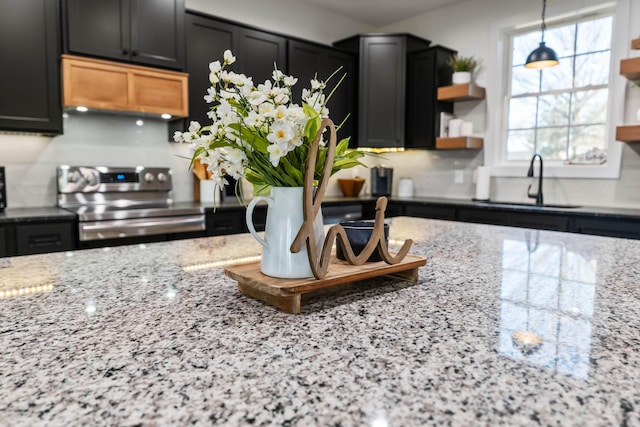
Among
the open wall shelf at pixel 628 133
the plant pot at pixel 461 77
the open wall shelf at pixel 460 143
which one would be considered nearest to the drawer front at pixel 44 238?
the open wall shelf at pixel 460 143

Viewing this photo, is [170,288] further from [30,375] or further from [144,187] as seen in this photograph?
[144,187]

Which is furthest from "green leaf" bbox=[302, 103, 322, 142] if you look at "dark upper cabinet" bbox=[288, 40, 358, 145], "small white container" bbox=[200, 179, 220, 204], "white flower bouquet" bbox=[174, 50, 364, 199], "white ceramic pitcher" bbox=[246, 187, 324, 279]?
"dark upper cabinet" bbox=[288, 40, 358, 145]

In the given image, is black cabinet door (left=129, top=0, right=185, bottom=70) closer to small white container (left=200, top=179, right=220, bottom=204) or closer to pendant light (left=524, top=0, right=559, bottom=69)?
small white container (left=200, top=179, right=220, bottom=204)

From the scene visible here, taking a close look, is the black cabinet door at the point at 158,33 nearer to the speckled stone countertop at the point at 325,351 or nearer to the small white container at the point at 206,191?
the small white container at the point at 206,191

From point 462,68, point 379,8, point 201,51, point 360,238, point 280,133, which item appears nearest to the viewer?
point 280,133

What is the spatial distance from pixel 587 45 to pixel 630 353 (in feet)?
12.1

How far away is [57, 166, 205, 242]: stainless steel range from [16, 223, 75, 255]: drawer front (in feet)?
0.26

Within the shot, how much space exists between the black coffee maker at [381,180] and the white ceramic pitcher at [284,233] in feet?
12.2

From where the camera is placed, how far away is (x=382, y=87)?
417cm

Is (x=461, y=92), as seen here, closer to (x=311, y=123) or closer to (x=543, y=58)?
(x=543, y=58)

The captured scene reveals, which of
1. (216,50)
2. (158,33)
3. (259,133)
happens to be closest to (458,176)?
(216,50)

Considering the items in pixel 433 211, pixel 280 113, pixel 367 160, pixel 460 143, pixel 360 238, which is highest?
pixel 460 143

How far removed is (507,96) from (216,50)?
8.53ft

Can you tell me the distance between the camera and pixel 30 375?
55cm
